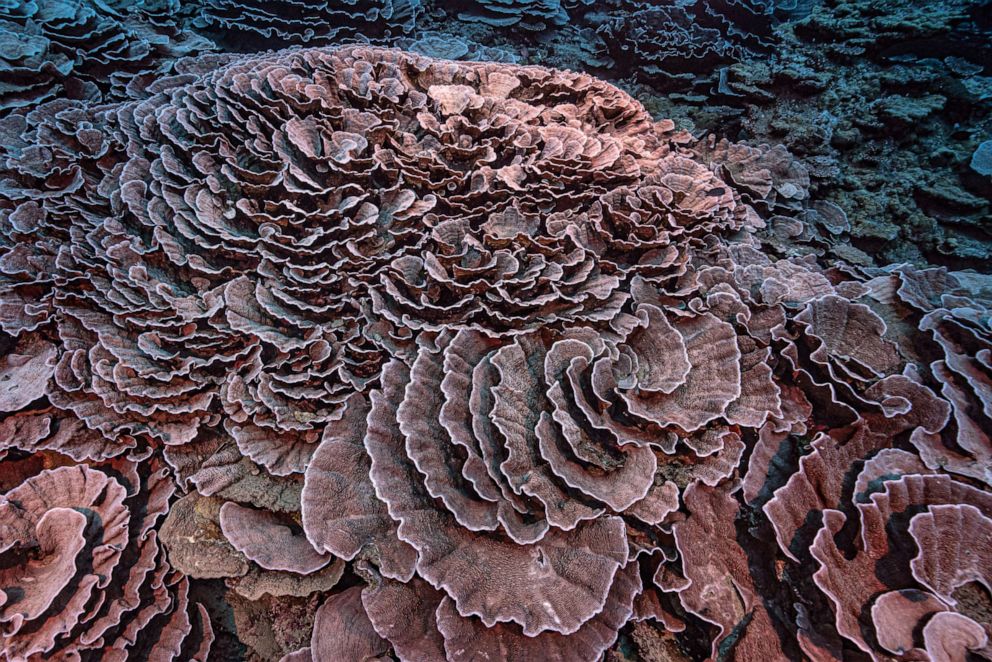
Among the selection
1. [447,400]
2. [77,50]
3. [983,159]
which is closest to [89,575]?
[447,400]

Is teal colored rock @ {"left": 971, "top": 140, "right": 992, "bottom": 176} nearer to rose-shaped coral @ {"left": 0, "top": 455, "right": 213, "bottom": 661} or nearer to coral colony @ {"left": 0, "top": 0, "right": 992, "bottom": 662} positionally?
coral colony @ {"left": 0, "top": 0, "right": 992, "bottom": 662}

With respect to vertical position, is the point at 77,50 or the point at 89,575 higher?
the point at 77,50

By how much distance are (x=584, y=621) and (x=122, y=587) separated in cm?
266

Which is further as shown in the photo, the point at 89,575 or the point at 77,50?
the point at 77,50

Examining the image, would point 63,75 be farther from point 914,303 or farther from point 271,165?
point 914,303

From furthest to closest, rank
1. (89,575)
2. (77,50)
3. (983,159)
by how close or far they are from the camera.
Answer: (77,50) < (983,159) < (89,575)

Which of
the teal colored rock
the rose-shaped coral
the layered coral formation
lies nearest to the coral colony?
the rose-shaped coral

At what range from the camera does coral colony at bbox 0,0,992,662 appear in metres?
2.30

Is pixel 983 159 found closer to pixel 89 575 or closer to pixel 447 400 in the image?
pixel 447 400

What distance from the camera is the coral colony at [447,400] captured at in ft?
7.55

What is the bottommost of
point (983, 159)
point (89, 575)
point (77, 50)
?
point (89, 575)

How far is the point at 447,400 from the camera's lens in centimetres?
262

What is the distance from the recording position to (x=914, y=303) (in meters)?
3.28

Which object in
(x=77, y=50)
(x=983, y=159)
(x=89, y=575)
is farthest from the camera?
(x=77, y=50)
